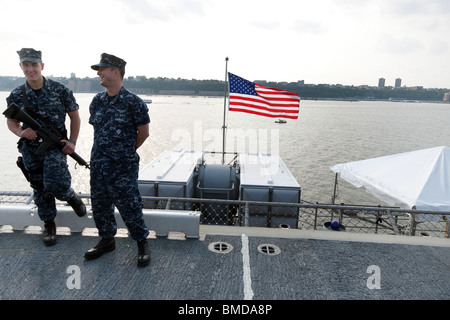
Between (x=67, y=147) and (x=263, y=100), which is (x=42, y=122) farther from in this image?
(x=263, y=100)

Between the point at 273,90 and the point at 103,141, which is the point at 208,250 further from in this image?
the point at 273,90

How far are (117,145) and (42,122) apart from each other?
3.27 feet

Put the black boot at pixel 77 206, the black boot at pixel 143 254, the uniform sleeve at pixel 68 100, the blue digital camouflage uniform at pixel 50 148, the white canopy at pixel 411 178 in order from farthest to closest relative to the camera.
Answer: the white canopy at pixel 411 178 → the black boot at pixel 77 206 → the uniform sleeve at pixel 68 100 → the blue digital camouflage uniform at pixel 50 148 → the black boot at pixel 143 254

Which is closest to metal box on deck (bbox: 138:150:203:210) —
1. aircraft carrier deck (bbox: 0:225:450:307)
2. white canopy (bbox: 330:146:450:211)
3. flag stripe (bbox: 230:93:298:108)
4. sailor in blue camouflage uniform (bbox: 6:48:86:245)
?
flag stripe (bbox: 230:93:298:108)

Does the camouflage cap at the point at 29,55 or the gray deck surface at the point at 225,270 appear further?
the camouflage cap at the point at 29,55

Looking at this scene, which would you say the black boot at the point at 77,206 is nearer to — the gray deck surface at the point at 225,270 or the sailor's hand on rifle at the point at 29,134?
the gray deck surface at the point at 225,270

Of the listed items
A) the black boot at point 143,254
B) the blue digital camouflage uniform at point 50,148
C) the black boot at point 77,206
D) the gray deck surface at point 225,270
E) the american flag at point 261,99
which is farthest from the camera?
the american flag at point 261,99

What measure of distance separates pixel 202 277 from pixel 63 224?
2.03 metres

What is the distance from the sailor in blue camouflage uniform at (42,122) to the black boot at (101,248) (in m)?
0.63

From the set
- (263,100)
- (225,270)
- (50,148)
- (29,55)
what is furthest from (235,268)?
(263,100)

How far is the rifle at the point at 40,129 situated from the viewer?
124 inches

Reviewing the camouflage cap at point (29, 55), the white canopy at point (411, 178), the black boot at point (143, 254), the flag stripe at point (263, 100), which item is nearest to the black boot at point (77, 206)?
the black boot at point (143, 254)

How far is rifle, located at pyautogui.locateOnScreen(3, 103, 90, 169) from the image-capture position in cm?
314

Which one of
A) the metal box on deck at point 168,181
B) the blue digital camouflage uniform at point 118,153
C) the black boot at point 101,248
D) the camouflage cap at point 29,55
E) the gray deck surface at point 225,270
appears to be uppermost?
the camouflage cap at point 29,55
